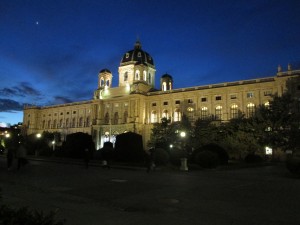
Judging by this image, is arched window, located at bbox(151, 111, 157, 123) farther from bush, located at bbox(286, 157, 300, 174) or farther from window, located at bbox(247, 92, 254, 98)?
bush, located at bbox(286, 157, 300, 174)

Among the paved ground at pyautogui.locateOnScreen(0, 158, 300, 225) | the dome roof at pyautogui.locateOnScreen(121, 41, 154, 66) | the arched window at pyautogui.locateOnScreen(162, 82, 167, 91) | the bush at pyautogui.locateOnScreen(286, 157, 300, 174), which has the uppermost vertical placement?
the dome roof at pyautogui.locateOnScreen(121, 41, 154, 66)

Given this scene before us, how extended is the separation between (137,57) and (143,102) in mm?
17703

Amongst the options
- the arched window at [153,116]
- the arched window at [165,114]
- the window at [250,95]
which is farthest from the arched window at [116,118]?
the window at [250,95]

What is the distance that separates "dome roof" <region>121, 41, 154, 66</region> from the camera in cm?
9219

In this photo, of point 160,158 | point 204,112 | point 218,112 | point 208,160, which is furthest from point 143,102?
point 208,160

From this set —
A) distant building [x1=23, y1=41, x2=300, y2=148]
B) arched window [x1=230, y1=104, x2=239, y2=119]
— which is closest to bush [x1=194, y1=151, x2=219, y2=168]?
distant building [x1=23, y1=41, x2=300, y2=148]

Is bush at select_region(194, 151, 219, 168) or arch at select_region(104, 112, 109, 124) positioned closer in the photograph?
bush at select_region(194, 151, 219, 168)

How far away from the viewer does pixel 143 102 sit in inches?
3214

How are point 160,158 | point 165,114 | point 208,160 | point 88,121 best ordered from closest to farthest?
point 208,160 → point 160,158 → point 165,114 → point 88,121

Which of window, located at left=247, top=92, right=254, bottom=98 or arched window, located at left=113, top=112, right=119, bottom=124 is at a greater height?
window, located at left=247, top=92, right=254, bottom=98

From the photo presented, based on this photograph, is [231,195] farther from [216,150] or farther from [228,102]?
[228,102]

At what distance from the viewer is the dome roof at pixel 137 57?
9219 cm

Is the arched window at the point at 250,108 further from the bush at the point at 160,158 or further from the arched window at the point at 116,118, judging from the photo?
the bush at the point at 160,158

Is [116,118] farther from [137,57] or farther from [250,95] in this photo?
[250,95]
